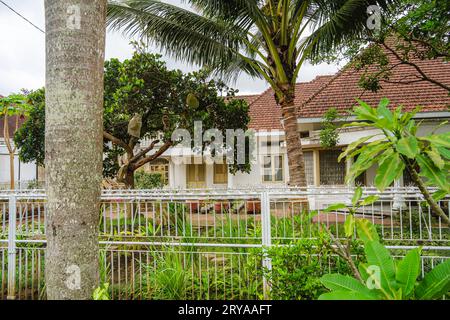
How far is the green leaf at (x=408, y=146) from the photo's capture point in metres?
1.75

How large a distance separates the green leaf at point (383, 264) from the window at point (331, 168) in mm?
10872

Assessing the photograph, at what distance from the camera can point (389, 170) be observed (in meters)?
1.86

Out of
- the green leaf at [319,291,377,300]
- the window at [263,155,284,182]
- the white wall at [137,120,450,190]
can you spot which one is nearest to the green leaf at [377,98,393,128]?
the green leaf at [319,291,377,300]

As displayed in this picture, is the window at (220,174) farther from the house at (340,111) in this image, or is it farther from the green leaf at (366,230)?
the green leaf at (366,230)

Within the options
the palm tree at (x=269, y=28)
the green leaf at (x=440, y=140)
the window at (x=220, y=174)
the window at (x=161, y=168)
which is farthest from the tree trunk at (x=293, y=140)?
the window at (x=161, y=168)

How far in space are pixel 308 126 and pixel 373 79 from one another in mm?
5205

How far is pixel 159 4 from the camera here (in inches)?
301

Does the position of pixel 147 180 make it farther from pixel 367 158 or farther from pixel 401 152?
pixel 401 152

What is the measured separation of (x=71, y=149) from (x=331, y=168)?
37.3 ft

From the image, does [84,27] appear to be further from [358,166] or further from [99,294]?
[358,166]

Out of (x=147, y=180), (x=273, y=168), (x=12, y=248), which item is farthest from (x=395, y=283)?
(x=147, y=180)

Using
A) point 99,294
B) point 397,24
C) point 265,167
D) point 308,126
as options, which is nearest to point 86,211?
point 99,294

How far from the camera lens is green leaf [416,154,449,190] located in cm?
182
